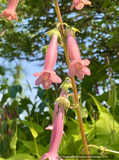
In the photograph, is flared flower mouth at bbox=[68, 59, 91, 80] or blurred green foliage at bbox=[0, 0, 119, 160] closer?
flared flower mouth at bbox=[68, 59, 91, 80]

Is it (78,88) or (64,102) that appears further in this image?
(78,88)

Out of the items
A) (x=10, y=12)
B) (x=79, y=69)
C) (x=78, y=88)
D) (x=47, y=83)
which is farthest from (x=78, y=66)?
(x=78, y=88)

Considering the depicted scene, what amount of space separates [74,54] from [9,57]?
88.3 inches

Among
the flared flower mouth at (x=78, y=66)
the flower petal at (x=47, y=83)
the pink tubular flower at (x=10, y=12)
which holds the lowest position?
the flower petal at (x=47, y=83)

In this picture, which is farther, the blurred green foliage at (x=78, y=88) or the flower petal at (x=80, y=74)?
the blurred green foliage at (x=78, y=88)

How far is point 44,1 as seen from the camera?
197 cm

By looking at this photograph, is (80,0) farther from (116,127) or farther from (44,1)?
(44,1)

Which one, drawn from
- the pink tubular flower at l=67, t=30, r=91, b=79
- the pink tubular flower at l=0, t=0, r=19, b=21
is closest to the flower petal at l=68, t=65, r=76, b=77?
the pink tubular flower at l=67, t=30, r=91, b=79

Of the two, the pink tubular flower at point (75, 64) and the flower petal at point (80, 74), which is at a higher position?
→ the pink tubular flower at point (75, 64)

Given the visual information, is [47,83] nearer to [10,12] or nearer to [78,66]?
[78,66]

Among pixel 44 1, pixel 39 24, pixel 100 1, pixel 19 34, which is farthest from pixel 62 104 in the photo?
pixel 19 34

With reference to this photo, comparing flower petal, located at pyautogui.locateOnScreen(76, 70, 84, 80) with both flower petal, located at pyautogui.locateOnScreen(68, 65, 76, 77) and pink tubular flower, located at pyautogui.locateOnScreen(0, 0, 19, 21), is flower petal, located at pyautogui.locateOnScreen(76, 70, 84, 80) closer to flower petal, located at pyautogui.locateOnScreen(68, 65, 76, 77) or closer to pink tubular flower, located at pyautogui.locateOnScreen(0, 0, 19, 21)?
flower petal, located at pyautogui.locateOnScreen(68, 65, 76, 77)

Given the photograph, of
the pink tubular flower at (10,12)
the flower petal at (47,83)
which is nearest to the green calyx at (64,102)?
the flower petal at (47,83)

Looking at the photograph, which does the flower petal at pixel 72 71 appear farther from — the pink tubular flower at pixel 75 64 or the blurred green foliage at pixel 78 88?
the blurred green foliage at pixel 78 88
